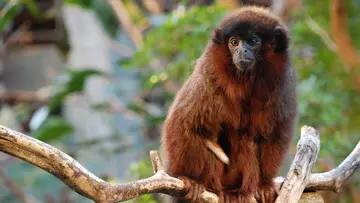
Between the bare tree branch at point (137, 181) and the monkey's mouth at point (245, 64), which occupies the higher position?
the monkey's mouth at point (245, 64)

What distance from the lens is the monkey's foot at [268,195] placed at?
2781 mm

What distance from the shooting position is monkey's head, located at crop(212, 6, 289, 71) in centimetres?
272

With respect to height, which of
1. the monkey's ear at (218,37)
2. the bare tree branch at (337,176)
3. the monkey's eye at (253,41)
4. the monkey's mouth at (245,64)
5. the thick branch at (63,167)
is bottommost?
the thick branch at (63,167)

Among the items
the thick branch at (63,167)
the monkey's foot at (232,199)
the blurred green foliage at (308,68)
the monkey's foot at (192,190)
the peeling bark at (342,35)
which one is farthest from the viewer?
the peeling bark at (342,35)

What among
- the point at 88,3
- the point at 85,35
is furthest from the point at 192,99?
the point at 85,35

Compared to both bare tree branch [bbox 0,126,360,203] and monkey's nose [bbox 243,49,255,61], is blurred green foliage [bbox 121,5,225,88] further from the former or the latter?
bare tree branch [bbox 0,126,360,203]

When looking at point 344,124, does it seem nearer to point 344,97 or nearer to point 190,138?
point 344,97

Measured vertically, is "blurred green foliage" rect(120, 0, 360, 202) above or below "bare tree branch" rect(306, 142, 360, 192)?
above

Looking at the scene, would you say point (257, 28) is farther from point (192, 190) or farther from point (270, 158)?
point (192, 190)

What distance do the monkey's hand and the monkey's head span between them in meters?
0.40

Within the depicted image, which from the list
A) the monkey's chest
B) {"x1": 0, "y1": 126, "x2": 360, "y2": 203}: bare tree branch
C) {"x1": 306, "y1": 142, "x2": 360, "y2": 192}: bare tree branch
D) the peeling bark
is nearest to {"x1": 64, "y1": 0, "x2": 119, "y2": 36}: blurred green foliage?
the peeling bark

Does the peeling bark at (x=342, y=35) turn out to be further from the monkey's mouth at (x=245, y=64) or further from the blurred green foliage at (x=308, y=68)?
the monkey's mouth at (x=245, y=64)

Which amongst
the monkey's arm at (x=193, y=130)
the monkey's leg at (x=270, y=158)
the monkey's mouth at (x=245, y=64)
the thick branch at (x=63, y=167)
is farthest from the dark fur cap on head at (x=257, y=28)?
the thick branch at (x=63, y=167)

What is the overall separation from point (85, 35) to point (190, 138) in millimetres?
6118
